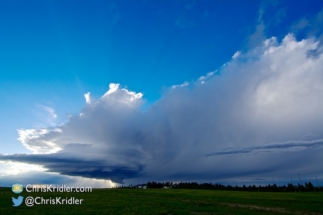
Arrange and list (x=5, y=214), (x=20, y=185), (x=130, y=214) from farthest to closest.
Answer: (x=20, y=185), (x=130, y=214), (x=5, y=214)

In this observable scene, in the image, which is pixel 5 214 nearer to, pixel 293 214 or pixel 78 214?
pixel 78 214

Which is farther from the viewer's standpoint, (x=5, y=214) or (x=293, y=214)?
(x=293, y=214)

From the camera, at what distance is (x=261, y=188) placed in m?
189

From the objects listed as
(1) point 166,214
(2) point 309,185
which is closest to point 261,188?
(2) point 309,185

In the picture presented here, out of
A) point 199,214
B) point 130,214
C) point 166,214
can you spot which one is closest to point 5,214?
point 130,214

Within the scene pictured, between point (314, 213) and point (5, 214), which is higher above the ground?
point (5, 214)

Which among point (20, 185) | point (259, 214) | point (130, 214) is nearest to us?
point (130, 214)

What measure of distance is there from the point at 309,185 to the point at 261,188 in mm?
35647

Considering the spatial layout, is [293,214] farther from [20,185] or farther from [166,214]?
[20,185]

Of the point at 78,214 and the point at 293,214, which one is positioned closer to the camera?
the point at 78,214

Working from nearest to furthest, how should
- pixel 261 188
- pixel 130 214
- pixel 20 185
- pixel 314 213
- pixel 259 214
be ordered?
pixel 130 214 < pixel 259 214 < pixel 314 213 < pixel 20 185 < pixel 261 188

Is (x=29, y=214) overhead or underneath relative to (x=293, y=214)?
overhead

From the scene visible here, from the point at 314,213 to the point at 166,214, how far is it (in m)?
26.3

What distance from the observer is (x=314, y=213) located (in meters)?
40.8
